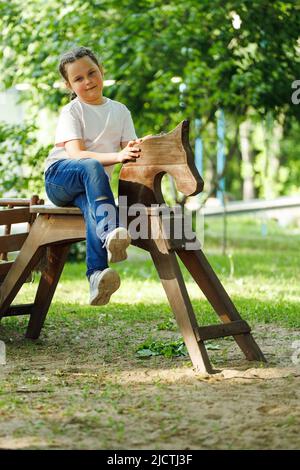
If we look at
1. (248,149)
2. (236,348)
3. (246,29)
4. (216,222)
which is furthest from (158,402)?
(248,149)

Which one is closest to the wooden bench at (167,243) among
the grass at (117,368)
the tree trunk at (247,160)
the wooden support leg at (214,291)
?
the wooden support leg at (214,291)

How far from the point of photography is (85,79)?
5.11 m

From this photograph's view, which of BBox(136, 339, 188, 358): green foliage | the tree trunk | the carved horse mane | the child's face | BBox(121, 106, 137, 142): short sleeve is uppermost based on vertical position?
the child's face

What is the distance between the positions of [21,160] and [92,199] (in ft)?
18.1

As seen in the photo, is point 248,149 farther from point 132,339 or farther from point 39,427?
point 39,427

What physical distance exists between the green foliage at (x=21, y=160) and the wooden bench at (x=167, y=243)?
14.8 ft

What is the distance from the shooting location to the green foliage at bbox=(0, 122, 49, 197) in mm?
9625

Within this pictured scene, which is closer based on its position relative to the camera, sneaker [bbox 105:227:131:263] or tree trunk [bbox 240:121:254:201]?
sneaker [bbox 105:227:131:263]

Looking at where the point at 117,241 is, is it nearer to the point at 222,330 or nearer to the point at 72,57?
the point at 222,330

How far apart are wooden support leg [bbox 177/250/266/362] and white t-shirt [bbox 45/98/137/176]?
2.52 feet

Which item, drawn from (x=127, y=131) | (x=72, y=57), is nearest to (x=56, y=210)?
(x=127, y=131)

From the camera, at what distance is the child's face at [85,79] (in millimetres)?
5109

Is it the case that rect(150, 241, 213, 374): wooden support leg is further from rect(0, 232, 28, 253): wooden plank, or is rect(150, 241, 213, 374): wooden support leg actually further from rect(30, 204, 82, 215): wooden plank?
rect(0, 232, 28, 253): wooden plank

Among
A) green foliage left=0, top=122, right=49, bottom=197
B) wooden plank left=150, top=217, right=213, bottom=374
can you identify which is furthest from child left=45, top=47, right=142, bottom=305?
green foliage left=0, top=122, right=49, bottom=197
